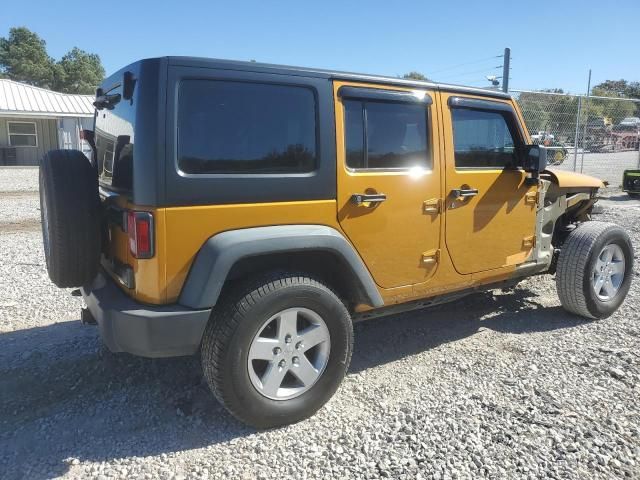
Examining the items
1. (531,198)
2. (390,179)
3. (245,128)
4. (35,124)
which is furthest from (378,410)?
(35,124)

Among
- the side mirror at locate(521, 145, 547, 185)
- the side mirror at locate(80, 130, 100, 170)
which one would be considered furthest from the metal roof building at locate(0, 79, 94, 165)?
the side mirror at locate(521, 145, 547, 185)

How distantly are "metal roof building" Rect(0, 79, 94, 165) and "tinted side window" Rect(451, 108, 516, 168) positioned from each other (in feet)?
76.9

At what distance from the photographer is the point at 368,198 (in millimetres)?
3080

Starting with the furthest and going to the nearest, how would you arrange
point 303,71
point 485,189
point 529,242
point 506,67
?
point 506,67 < point 529,242 < point 485,189 < point 303,71

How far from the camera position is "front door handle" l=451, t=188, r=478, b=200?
3533mm

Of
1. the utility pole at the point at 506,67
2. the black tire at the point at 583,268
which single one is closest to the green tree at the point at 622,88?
the utility pole at the point at 506,67

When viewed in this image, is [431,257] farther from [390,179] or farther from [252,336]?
[252,336]

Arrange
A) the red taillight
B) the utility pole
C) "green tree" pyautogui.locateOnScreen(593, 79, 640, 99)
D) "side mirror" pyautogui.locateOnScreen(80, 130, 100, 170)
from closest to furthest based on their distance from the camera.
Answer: the red taillight < "side mirror" pyautogui.locateOnScreen(80, 130, 100, 170) < the utility pole < "green tree" pyautogui.locateOnScreen(593, 79, 640, 99)

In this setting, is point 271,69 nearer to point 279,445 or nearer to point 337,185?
point 337,185

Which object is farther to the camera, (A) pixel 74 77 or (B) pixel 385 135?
(A) pixel 74 77

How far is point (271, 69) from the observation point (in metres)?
2.80

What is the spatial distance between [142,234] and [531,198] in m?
3.10

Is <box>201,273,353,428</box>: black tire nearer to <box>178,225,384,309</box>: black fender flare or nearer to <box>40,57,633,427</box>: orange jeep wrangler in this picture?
<box>40,57,633,427</box>: orange jeep wrangler

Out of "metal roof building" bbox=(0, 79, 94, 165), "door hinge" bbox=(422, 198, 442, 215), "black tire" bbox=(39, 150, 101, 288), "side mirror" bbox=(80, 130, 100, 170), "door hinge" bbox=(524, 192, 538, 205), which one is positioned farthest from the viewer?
"metal roof building" bbox=(0, 79, 94, 165)
